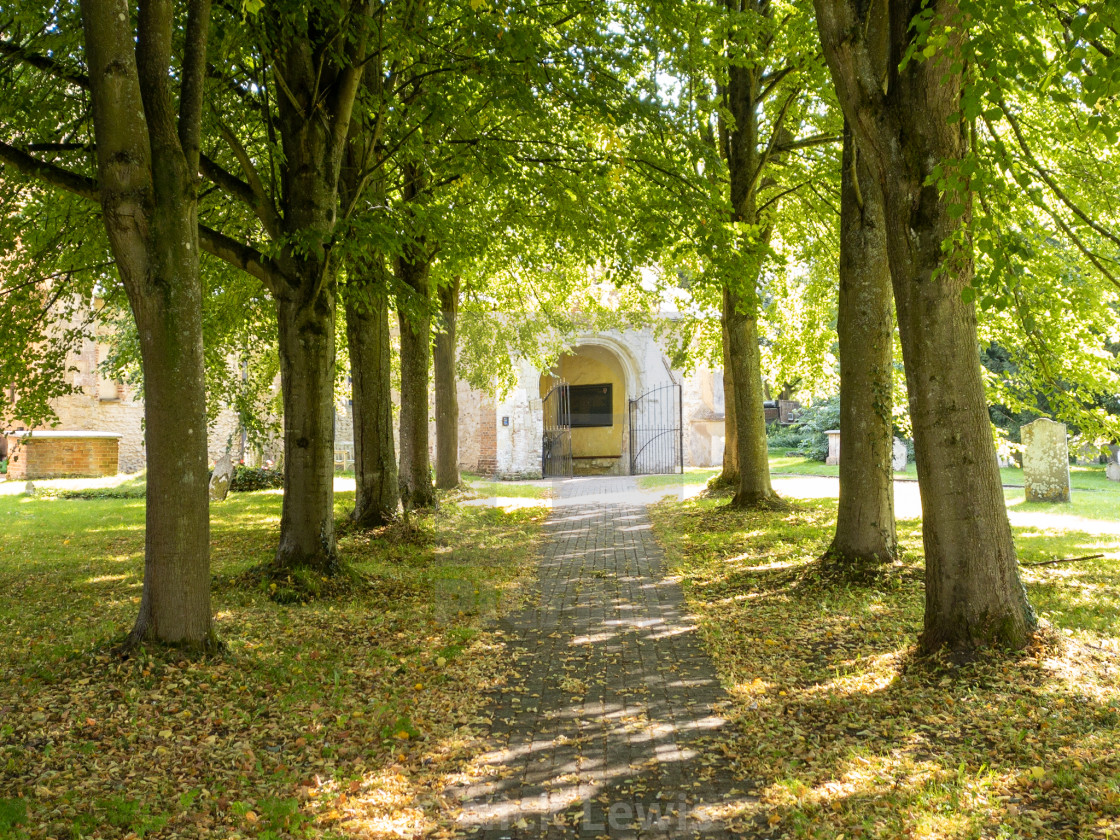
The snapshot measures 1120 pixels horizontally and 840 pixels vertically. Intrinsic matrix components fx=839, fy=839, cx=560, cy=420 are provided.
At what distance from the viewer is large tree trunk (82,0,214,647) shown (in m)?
5.09

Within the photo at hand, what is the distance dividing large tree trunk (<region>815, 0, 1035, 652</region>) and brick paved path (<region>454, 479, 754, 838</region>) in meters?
1.75

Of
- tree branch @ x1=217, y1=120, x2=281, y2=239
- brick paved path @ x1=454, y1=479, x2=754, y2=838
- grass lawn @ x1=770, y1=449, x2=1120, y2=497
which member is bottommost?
brick paved path @ x1=454, y1=479, x2=754, y2=838

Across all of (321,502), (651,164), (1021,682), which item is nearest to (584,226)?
(651,164)

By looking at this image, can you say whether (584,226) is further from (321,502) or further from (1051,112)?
(1051,112)

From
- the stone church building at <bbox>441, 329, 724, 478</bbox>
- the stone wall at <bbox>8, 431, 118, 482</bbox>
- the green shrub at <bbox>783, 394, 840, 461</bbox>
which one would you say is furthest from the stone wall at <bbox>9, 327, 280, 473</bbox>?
the green shrub at <bbox>783, 394, 840, 461</bbox>

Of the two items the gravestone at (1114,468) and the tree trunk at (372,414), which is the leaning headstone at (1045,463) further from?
the tree trunk at (372,414)

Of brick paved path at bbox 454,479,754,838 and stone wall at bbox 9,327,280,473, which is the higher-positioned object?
stone wall at bbox 9,327,280,473

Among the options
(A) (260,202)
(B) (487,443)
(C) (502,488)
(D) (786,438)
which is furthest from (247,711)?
(D) (786,438)

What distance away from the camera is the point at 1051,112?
33.3 feet

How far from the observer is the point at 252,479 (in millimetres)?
20938

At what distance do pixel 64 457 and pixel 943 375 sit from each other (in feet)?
76.1

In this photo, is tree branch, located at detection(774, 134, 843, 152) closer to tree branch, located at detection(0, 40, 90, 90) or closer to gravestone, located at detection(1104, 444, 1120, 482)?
tree branch, located at detection(0, 40, 90, 90)

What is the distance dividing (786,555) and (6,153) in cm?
859

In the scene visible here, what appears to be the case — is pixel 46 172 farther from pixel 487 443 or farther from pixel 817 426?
pixel 817 426
